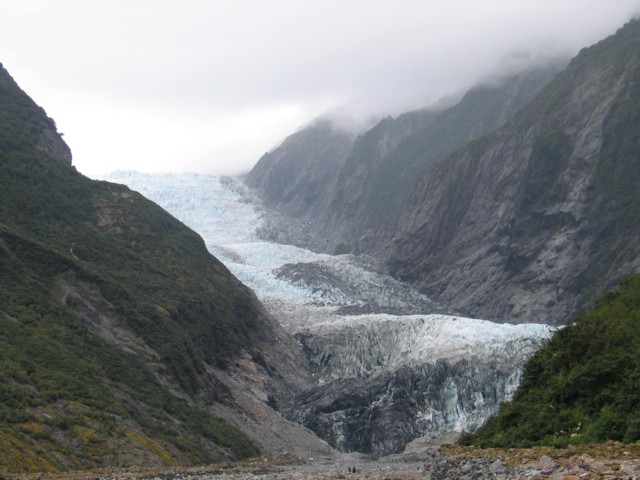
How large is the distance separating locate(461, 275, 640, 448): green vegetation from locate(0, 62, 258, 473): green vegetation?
16331mm

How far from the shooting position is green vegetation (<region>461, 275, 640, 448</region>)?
64.7 ft

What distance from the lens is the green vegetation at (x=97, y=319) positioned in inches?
1510

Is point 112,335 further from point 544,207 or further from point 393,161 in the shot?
point 393,161

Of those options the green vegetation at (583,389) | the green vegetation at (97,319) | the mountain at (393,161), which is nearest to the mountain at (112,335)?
the green vegetation at (97,319)

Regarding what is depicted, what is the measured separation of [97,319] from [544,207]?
71.1 metres

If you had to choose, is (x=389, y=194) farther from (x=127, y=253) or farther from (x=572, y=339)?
(x=572, y=339)

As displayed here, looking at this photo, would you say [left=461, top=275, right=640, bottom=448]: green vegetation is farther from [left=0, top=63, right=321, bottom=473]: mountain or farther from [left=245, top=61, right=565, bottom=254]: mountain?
[left=245, top=61, right=565, bottom=254]: mountain

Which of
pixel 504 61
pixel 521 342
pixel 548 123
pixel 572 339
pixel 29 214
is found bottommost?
pixel 521 342

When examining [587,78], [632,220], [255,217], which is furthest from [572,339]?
[255,217]

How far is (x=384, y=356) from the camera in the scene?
84.4m

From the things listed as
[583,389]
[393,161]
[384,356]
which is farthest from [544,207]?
[583,389]

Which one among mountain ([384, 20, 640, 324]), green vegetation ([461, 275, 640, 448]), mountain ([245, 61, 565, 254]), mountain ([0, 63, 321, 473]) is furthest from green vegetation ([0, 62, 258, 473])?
mountain ([245, 61, 565, 254])

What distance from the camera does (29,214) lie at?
233 ft

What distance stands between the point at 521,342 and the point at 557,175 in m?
42.7
